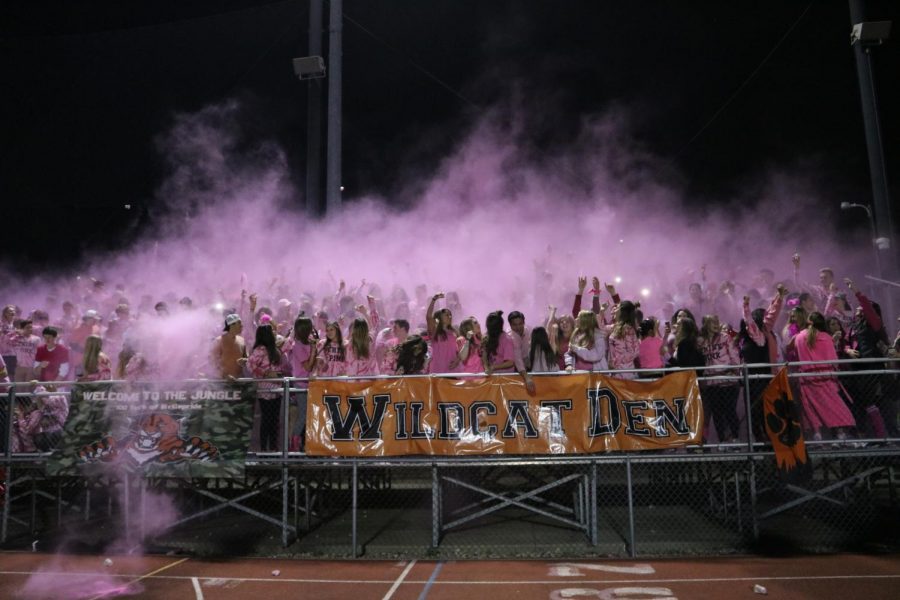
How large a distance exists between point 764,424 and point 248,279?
472 inches

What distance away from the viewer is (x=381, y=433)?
689 centimetres

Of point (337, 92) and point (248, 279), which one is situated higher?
point (337, 92)

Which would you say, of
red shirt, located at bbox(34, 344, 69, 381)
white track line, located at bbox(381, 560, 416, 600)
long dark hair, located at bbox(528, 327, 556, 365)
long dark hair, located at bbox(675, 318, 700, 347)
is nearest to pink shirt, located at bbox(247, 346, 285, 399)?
white track line, located at bbox(381, 560, 416, 600)

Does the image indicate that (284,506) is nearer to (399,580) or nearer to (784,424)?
(399,580)

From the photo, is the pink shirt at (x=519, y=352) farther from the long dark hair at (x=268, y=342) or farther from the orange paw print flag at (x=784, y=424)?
the long dark hair at (x=268, y=342)

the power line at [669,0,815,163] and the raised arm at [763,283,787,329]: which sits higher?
the power line at [669,0,815,163]

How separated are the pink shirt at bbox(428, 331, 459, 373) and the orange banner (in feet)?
2.45

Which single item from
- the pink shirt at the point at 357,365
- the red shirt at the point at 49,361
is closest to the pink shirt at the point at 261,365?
the pink shirt at the point at 357,365

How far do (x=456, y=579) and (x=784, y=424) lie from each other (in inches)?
151

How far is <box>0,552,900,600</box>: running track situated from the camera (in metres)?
5.46

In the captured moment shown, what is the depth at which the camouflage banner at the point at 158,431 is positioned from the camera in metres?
6.94

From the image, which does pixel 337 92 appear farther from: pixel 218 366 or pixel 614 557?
pixel 614 557

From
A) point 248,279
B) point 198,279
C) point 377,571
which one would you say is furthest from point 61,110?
point 377,571

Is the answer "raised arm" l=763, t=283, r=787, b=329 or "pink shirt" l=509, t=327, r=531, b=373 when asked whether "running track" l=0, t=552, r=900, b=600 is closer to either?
"pink shirt" l=509, t=327, r=531, b=373
